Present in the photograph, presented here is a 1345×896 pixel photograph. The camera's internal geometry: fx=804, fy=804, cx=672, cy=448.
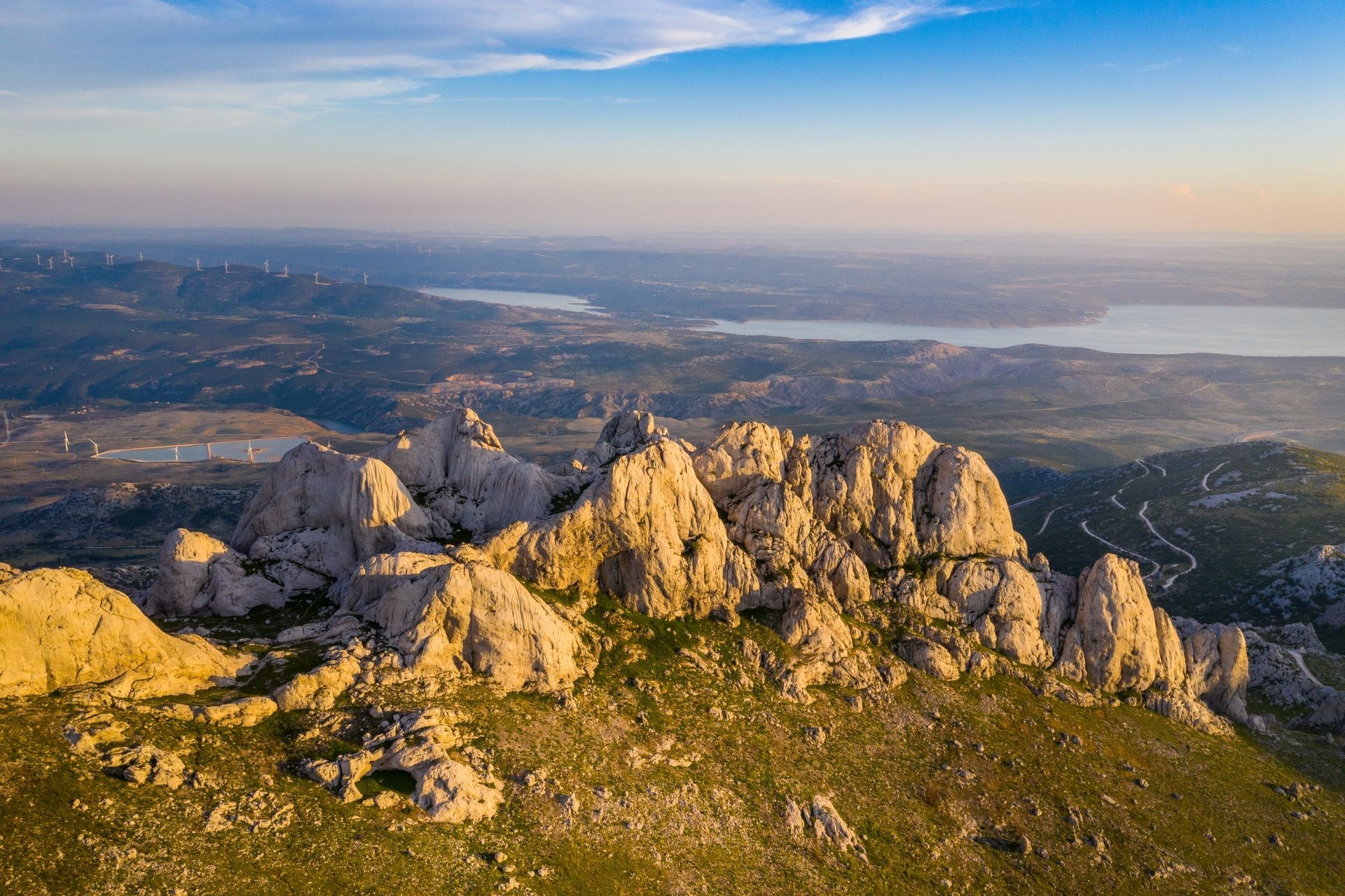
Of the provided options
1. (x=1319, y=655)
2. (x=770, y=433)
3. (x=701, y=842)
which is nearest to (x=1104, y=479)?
(x=1319, y=655)

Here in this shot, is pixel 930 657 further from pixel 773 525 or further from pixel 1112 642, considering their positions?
pixel 1112 642

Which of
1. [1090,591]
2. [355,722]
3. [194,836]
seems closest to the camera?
[194,836]

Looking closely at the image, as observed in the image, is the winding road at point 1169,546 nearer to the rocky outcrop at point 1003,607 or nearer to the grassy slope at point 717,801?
the grassy slope at point 717,801

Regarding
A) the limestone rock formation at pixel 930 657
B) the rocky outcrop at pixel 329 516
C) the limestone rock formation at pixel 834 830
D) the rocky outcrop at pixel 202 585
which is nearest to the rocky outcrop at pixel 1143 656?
the limestone rock formation at pixel 930 657

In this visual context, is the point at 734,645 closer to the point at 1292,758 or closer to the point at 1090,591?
the point at 1090,591

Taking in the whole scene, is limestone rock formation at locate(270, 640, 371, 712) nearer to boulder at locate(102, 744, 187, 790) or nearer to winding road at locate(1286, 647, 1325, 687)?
boulder at locate(102, 744, 187, 790)

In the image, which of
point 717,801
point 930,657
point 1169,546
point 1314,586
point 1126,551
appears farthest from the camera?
point 1126,551

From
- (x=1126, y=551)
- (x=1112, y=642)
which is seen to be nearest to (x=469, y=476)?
(x=1112, y=642)
